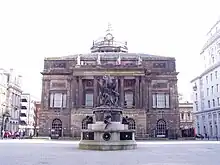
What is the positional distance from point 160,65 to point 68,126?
22.2 metres

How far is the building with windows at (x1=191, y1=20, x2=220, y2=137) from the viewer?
62406 mm

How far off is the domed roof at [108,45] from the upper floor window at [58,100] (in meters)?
17.6

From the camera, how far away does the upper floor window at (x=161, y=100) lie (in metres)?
59.1

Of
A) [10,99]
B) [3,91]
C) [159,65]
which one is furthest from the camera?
[10,99]

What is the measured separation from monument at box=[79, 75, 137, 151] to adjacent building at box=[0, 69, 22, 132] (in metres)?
52.7

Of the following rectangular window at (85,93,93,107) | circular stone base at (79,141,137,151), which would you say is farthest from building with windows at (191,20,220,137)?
circular stone base at (79,141,137,151)

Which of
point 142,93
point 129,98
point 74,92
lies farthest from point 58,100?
point 142,93

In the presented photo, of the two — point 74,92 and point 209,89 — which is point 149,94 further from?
point 209,89

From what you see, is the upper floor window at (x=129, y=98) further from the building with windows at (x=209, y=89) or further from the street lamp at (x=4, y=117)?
the street lamp at (x=4, y=117)

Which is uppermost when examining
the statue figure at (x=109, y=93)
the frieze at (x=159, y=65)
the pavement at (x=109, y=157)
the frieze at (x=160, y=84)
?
the frieze at (x=159, y=65)

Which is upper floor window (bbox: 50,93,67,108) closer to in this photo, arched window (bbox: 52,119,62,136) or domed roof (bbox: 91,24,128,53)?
arched window (bbox: 52,119,62,136)

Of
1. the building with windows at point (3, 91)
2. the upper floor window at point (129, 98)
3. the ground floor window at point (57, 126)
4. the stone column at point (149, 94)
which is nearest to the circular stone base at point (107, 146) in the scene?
the upper floor window at point (129, 98)

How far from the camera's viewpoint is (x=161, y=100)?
5931 cm

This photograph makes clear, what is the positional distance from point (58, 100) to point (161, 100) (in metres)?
20.3
